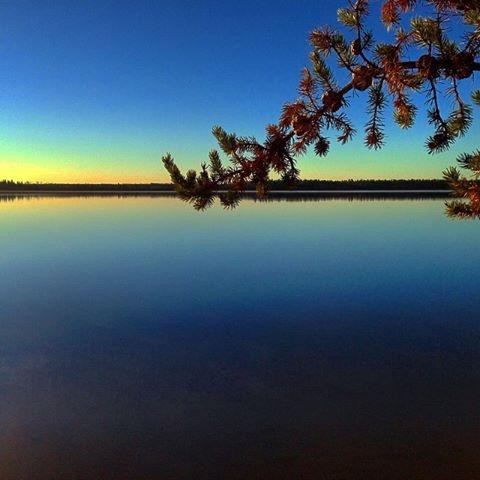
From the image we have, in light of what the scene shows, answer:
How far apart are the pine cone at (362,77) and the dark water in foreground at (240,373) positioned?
3855 millimetres

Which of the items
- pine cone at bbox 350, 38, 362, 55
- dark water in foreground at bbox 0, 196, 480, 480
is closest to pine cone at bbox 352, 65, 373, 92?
pine cone at bbox 350, 38, 362, 55

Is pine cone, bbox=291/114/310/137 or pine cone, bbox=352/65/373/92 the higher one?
pine cone, bbox=352/65/373/92

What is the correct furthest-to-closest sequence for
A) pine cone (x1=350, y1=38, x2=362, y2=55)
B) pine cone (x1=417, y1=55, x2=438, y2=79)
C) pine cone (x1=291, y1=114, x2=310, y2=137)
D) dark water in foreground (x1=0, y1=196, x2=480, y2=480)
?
dark water in foreground (x1=0, y1=196, x2=480, y2=480) < pine cone (x1=291, y1=114, x2=310, y2=137) < pine cone (x1=350, y1=38, x2=362, y2=55) < pine cone (x1=417, y1=55, x2=438, y2=79)

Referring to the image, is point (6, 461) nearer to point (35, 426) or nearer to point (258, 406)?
point (35, 426)

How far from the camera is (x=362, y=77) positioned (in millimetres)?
3379

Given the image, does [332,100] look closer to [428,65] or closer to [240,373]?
[428,65]

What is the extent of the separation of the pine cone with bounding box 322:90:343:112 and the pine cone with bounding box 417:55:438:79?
577mm

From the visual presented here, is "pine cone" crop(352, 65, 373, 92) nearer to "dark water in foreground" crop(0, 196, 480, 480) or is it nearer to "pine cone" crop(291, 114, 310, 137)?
"pine cone" crop(291, 114, 310, 137)

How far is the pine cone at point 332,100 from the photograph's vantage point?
349cm

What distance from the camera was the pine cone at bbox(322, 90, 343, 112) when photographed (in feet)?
11.5

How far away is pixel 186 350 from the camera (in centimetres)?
932

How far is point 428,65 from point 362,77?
1.54ft

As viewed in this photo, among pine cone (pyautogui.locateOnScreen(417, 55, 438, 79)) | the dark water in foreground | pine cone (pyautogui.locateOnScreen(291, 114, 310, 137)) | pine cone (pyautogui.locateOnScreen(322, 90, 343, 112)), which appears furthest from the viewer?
the dark water in foreground

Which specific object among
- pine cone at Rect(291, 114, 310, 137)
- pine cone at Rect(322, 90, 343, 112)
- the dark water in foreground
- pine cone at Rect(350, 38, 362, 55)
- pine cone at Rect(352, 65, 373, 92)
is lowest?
the dark water in foreground
